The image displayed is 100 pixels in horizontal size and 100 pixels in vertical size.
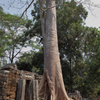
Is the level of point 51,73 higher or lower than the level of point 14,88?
higher

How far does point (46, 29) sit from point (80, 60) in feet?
20.5

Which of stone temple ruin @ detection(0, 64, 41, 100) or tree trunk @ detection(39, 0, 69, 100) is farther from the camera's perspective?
tree trunk @ detection(39, 0, 69, 100)

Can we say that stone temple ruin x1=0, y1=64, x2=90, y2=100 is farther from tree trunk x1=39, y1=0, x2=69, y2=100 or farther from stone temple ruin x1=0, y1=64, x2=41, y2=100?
tree trunk x1=39, y1=0, x2=69, y2=100

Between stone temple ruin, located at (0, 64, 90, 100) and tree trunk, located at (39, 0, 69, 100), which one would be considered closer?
stone temple ruin, located at (0, 64, 90, 100)

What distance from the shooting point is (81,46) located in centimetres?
1141

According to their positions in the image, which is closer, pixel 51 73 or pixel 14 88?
pixel 14 88

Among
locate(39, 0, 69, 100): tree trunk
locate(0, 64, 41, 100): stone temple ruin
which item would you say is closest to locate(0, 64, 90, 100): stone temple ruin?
locate(0, 64, 41, 100): stone temple ruin

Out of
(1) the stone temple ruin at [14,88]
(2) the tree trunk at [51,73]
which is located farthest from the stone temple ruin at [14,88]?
(2) the tree trunk at [51,73]

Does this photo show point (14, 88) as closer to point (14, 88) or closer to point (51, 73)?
point (14, 88)

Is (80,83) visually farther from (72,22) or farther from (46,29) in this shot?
(46,29)

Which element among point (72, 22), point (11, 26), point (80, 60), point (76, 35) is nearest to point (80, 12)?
point (72, 22)

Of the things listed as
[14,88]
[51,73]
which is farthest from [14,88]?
[51,73]

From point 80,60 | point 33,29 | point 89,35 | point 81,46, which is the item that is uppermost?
point 33,29

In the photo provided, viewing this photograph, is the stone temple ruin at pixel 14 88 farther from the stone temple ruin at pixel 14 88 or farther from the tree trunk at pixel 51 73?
the tree trunk at pixel 51 73
